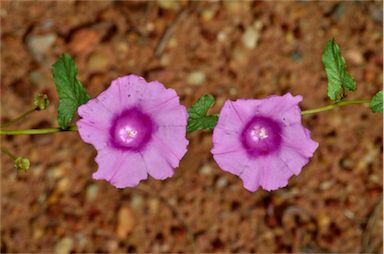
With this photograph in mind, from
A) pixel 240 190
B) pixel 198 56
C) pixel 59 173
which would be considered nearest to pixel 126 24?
pixel 198 56

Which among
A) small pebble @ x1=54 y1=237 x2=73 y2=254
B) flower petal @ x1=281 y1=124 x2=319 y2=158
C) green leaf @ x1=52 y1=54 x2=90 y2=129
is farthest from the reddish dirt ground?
flower petal @ x1=281 y1=124 x2=319 y2=158

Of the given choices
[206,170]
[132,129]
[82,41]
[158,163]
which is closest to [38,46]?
[82,41]


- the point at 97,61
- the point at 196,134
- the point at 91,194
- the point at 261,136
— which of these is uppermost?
the point at 97,61

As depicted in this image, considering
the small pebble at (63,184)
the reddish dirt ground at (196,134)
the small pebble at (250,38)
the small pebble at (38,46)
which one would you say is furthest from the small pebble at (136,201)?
the small pebble at (250,38)

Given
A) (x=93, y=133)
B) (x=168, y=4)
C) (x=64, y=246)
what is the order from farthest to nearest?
(x=168, y=4) → (x=64, y=246) → (x=93, y=133)

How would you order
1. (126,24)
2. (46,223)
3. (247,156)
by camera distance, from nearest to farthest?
(247,156)
(46,223)
(126,24)

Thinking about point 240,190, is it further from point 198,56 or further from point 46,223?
point 46,223

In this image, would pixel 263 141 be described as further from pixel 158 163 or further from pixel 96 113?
pixel 96 113
